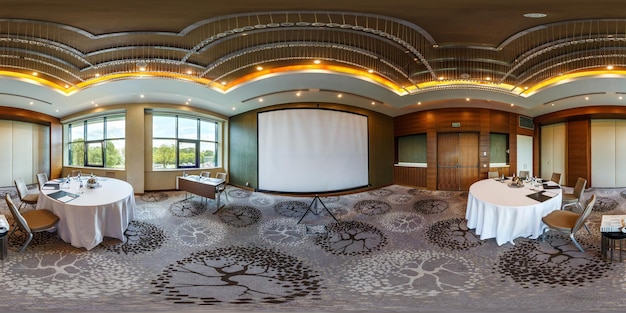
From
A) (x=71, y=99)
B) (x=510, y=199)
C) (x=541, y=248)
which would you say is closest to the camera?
(x=541, y=248)

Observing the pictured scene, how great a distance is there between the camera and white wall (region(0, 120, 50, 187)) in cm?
865

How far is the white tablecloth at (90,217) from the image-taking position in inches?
134

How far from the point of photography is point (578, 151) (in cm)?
866

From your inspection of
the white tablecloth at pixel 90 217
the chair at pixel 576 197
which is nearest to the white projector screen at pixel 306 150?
the white tablecloth at pixel 90 217

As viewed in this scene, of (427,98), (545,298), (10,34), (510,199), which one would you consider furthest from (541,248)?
(10,34)

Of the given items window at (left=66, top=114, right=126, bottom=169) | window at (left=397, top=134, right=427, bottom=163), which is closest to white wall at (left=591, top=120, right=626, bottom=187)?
window at (left=397, top=134, right=427, bottom=163)

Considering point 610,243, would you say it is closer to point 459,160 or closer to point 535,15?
point 535,15

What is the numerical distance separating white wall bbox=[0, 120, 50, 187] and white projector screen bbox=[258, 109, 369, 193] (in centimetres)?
816

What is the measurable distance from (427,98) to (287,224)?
17.2 feet

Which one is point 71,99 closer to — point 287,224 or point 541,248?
point 287,224

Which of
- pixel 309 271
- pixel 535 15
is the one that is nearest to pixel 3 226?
pixel 309 271

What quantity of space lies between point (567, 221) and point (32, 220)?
22.8 ft

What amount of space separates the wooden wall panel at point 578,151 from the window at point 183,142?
11895mm

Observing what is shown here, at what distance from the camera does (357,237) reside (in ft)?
12.5
